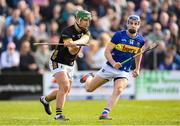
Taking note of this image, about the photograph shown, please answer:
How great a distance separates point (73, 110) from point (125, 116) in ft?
8.95

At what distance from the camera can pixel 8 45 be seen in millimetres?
23469

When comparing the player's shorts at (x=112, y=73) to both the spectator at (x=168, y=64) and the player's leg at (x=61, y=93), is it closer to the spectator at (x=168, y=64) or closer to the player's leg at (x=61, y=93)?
the player's leg at (x=61, y=93)

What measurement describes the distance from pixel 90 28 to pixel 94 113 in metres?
8.00

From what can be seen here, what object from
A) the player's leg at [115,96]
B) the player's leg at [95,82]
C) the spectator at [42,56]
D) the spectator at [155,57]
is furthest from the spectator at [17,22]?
the player's leg at [115,96]

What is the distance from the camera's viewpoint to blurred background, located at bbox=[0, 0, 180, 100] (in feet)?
78.0

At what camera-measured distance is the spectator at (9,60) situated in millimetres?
23453

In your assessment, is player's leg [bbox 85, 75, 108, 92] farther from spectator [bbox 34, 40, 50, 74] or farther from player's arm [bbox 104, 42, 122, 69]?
spectator [bbox 34, 40, 50, 74]

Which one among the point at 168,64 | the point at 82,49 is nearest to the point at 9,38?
the point at 82,49

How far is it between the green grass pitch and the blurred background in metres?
0.95

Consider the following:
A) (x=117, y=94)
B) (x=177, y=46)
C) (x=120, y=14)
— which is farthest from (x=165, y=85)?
(x=117, y=94)

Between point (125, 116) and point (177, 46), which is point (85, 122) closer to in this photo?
point (125, 116)

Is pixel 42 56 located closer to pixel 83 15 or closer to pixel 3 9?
pixel 3 9

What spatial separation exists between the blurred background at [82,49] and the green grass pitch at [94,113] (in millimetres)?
952

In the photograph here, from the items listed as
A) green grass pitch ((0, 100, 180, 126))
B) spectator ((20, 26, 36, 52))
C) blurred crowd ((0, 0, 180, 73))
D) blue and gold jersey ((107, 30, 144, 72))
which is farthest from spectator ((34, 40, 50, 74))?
blue and gold jersey ((107, 30, 144, 72))
